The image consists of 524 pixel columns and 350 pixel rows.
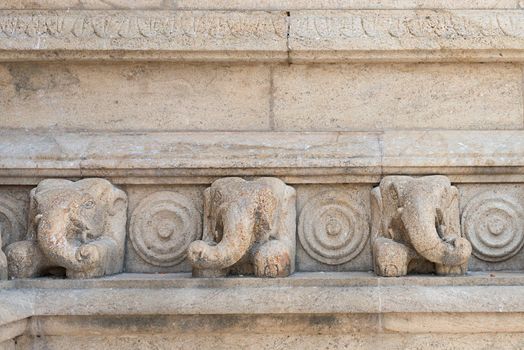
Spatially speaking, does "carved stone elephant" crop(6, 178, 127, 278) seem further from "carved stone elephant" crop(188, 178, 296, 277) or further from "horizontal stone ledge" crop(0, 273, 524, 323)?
"carved stone elephant" crop(188, 178, 296, 277)

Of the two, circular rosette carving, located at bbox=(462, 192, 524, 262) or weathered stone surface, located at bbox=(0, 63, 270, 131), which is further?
weathered stone surface, located at bbox=(0, 63, 270, 131)

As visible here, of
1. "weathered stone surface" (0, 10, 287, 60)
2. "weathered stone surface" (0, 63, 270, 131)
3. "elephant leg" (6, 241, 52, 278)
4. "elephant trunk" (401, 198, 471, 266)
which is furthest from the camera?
"weathered stone surface" (0, 63, 270, 131)

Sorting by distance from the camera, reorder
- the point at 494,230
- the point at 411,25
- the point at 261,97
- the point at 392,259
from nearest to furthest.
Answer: the point at 392,259, the point at 494,230, the point at 411,25, the point at 261,97

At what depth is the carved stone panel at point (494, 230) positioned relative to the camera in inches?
141

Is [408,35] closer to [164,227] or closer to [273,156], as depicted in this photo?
[273,156]

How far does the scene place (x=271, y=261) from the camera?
3.36 meters

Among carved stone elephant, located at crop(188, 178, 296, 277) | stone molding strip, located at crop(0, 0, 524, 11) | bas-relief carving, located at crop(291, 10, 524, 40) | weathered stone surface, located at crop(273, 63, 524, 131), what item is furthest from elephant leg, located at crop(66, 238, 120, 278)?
bas-relief carving, located at crop(291, 10, 524, 40)

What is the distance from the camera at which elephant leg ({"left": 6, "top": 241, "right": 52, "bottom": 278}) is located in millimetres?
3457

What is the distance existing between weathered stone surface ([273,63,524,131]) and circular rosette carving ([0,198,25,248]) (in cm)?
130

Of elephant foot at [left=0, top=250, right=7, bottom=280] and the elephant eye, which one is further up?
the elephant eye

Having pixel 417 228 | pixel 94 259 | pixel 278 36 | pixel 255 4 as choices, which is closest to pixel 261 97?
pixel 278 36

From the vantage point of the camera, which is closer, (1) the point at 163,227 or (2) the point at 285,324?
(2) the point at 285,324

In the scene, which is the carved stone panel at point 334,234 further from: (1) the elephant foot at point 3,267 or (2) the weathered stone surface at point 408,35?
(1) the elephant foot at point 3,267

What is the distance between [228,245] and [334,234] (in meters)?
0.54
